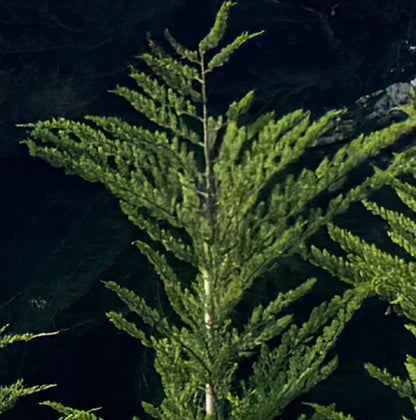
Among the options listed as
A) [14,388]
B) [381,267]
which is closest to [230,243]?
[381,267]

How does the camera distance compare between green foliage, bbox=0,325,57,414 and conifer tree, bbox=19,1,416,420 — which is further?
conifer tree, bbox=19,1,416,420

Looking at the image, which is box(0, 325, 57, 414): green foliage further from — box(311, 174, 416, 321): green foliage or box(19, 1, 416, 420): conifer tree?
box(311, 174, 416, 321): green foliage

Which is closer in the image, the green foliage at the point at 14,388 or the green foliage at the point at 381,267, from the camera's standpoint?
the green foliage at the point at 14,388

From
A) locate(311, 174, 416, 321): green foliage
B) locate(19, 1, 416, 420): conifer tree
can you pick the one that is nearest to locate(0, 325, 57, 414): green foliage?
locate(19, 1, 416, 420): conifer tree

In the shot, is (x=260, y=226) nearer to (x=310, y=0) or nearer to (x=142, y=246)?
(x=142, y=246)

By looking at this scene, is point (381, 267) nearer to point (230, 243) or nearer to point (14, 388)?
point (230, 243)

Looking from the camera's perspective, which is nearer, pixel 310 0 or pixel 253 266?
pixel 253 266

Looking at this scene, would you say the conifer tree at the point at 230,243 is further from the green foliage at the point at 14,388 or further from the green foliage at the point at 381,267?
the green foliage at the point at 14,388

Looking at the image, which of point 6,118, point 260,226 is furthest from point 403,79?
point 260,226

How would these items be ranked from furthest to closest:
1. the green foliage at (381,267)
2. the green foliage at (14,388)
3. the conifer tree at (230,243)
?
the green foliage at (381,267)
the conifer tree at (230,243)
the green foliage at (14,388)

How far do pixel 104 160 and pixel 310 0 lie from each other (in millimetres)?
5757

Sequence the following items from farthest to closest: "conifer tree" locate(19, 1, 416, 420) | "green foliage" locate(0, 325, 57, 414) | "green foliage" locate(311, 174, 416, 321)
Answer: "green foliage" locate(311, 174, 416, 321), "conifer tree" locate(19, 1, 416, 420), "green foliage" locate(0, 325, 57, 414)

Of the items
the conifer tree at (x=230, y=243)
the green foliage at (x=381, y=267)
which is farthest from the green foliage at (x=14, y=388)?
the green foliage at (x=381, y=267)

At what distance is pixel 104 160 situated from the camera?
3.32 meters
